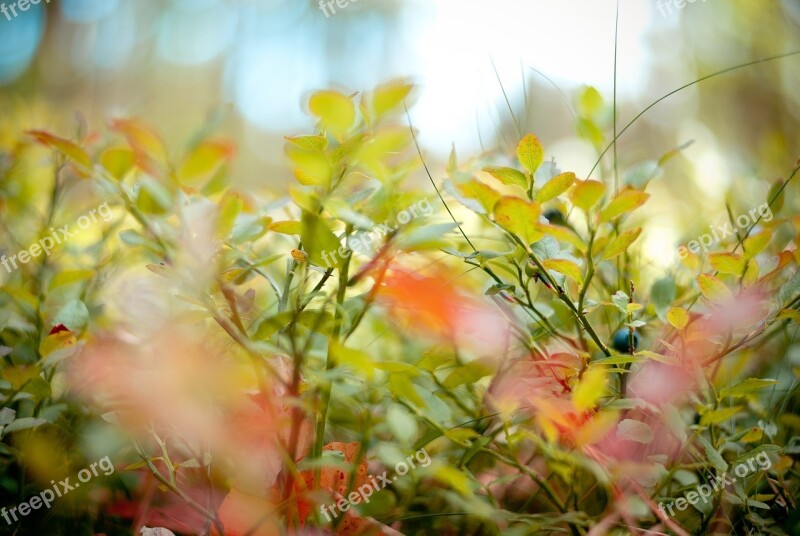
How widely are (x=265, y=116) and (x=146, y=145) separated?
695 centimetres

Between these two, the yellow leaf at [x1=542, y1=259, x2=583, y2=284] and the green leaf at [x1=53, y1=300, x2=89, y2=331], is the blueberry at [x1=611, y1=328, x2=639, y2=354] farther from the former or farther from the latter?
the green leaf at [x1=53, y1=300, x2=89, y2=331]

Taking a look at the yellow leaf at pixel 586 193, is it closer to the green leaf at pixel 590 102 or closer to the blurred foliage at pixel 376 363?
the blurred foliage at pixel 376 363

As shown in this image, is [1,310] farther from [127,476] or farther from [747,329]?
[747,329]

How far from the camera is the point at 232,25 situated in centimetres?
805

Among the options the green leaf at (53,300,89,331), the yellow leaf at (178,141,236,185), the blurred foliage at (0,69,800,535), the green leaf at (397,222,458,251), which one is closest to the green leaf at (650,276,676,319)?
the blurred foliage at (0,69,800,535)

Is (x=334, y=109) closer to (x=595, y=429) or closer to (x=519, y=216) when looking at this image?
(x=519, y=216)

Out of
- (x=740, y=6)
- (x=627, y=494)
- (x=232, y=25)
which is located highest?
(x=232, y=25)

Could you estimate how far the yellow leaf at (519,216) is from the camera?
0.42m

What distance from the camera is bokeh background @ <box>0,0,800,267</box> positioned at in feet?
2.56

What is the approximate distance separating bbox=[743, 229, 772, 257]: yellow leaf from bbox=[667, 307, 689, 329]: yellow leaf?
7 centimetres

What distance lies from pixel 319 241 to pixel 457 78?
64 centimetres

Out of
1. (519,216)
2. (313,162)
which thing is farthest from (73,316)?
(519,216)

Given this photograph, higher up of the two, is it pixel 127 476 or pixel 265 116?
pixel 265 116

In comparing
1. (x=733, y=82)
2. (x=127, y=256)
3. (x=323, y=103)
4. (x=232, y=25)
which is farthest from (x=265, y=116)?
(x=323, y=103)
